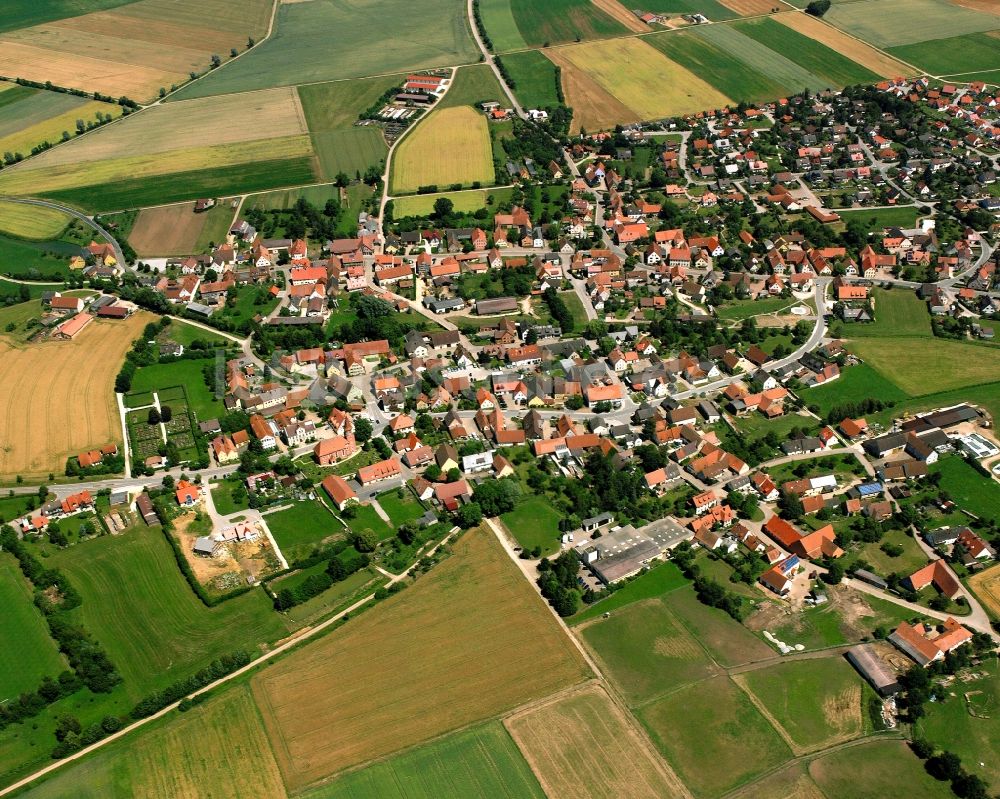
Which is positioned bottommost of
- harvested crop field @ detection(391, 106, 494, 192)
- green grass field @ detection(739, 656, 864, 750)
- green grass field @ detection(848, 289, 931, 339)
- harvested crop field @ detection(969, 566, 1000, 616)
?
green grass field @ detection(739, 656, 864, 750)

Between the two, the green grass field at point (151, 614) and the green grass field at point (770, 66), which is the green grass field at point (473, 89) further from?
the green grass field at point (151, 614)

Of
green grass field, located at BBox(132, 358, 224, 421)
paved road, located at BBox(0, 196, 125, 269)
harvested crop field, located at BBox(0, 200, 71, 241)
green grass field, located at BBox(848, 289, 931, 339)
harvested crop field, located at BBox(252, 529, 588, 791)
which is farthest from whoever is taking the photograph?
harvested crop field, located at BBox(0, 200, 71, 241)

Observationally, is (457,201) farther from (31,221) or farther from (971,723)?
(971,723)

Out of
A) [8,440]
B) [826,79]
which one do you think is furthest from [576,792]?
[826,79]

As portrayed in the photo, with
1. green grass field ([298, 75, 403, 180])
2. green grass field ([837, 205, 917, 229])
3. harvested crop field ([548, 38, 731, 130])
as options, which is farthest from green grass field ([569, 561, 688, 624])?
harvested crop field ([548, 38, 731, 130])

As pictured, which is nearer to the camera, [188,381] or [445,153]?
[188,381]

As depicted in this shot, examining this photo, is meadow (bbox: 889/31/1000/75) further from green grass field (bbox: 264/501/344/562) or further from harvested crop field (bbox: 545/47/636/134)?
green grass field (bbox: 264/501/344/562)

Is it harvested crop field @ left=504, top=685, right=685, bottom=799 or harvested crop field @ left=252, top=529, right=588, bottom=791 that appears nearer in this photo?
harvested crop field @ left=504, top=685, right=685, bottom=799

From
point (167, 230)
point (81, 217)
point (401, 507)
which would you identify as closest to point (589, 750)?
point (401, 507)
